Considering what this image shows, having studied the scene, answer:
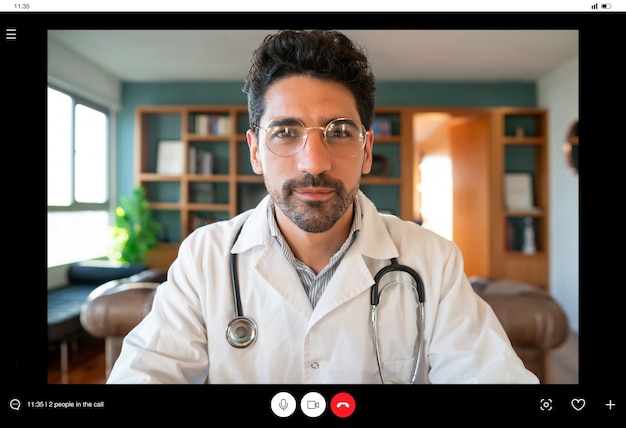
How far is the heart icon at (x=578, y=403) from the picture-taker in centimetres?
50

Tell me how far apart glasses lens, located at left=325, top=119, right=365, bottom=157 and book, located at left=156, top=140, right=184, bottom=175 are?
122 inches

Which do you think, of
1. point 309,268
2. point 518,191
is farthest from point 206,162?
point 309,268

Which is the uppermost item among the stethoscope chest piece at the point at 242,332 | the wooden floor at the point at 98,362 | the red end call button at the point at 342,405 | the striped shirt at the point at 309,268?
the striped shirt at the point at 309,268

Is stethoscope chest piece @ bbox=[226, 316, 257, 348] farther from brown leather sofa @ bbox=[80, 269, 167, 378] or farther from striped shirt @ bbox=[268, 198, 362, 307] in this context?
brown leather sofa @ bbox=[80, 269, 167, 378]

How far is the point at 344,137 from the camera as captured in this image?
2.10 feet

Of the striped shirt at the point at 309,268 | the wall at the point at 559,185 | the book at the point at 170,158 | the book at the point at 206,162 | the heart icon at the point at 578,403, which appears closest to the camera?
the heart icon at the point at 578,403

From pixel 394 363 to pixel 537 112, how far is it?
3.52 m

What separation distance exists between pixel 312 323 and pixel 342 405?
18 cm

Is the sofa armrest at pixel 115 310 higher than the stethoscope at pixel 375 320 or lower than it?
lower

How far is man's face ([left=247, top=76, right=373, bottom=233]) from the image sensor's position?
0.62 meters

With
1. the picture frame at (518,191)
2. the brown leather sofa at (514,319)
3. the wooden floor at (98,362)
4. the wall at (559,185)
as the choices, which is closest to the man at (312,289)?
the wooden floor at (98,362)

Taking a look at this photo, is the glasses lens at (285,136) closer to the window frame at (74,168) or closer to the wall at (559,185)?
the window frame at (74,168)

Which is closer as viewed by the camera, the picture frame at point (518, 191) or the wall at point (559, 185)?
the wall at point (559, 185)
